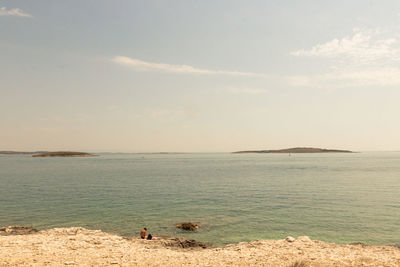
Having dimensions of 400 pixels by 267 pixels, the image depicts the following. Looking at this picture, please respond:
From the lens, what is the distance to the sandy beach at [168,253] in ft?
51.0

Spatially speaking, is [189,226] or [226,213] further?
[226,213]

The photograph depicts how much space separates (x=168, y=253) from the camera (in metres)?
18.2

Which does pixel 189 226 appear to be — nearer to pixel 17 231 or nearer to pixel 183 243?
pixel 183 243

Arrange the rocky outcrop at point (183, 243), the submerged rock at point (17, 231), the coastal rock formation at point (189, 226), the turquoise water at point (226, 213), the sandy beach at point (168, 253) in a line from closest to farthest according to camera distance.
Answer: the sandy beach at point (168, 253) < the rocky outcrop at point (183, 243) < the submerged rock at point (17, 231) < the turquoise water at point (226, 213) < the coastal rock formation at point (189, 226)

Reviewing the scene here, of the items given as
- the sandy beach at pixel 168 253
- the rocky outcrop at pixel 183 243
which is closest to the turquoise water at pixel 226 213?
the rocky outcrop at pixel 183 243

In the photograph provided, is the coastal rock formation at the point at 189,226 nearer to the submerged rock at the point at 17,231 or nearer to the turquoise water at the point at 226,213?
the turquoise water at the point at 226,213

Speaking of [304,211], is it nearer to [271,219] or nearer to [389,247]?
[271,219]

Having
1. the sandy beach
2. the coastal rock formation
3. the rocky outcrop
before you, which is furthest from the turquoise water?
the sandy beach

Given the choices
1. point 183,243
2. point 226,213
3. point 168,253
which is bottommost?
point 226,213

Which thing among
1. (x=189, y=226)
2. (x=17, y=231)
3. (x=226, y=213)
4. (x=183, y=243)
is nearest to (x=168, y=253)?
(x=183, y=243)

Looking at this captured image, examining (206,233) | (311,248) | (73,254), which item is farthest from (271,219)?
(73,254)

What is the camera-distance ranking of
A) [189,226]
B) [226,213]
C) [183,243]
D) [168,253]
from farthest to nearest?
[226,213] < [189,226] < [183,243] < [168,253]

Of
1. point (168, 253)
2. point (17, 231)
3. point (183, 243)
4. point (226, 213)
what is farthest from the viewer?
point (226, 213)

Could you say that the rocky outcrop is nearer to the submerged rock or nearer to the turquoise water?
the turquoise water
